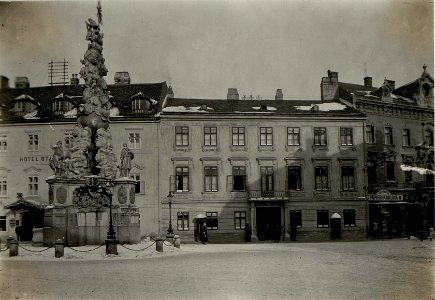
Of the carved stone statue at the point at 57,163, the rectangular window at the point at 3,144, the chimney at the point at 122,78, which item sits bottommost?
the carved stone statue at the point at 57,163

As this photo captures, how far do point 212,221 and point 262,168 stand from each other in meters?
3.70

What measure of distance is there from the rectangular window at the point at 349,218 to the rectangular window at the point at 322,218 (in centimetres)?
83

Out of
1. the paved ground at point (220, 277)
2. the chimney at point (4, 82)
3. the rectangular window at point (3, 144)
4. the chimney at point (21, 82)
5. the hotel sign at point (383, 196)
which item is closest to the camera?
the paved ground at point (220, 277)

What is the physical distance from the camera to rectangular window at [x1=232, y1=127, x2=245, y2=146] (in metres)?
27.8

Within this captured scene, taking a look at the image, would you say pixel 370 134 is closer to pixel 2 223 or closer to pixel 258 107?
pixel 258 107

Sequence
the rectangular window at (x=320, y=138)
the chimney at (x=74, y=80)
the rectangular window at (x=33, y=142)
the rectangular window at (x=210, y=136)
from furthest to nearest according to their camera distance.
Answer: the rectangular window at (x=210, y=136) → the rectangular window at (x=320, y=138) → the chimney at (x=74, y=80) → the rectangular window at (x=33, y=142)

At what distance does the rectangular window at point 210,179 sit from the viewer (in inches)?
1110

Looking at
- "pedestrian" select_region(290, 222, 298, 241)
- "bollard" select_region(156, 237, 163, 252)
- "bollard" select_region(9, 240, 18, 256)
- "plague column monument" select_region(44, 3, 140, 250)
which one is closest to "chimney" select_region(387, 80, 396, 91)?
"pedestrian" select_region(290, 222, 298, 241)

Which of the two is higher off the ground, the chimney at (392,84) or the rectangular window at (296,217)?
the chimney at (392,84)

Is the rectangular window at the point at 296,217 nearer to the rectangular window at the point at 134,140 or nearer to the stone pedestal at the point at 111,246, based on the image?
the rectangular window at the point at 134,140

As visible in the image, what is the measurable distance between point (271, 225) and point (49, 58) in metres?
14.3

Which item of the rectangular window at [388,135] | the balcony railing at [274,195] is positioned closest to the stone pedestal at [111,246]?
the balcony railing at [274,195]

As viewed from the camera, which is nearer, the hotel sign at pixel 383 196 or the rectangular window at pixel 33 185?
the rectangular window at pixel 33 185

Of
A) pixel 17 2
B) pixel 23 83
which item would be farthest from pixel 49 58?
pixel 17 2
